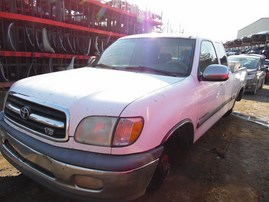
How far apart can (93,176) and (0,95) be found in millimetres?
5601

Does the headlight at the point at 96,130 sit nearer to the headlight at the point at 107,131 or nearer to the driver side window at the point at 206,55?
the headlight at the point at 107,131

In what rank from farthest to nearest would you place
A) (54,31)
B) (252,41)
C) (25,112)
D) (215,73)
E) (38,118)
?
(252,41) → (54,31) → (215,73) → (25,112) → (38,118)

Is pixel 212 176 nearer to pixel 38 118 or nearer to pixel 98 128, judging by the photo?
pixel 98 128

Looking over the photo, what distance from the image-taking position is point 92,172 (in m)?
1.72

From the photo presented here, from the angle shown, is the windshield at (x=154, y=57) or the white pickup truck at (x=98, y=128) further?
the windshield at (x=154, y=57)

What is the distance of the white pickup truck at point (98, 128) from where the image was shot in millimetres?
1779

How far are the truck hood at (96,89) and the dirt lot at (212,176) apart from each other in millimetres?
1069

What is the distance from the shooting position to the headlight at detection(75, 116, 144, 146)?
5.92 ft

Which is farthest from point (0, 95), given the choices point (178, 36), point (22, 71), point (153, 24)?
point (153, 24)

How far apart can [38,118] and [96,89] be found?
0.54m

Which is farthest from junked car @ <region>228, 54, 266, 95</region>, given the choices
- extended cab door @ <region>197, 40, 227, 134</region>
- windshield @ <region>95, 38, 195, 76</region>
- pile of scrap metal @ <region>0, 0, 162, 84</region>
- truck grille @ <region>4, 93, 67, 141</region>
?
truck grille @ <region>4, 93, 67, 141</region>

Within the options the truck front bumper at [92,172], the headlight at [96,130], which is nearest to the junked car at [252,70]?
the truck front bumper at [92,172]

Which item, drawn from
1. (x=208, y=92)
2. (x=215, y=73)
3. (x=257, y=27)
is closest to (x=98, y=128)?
(x=215, y=73)

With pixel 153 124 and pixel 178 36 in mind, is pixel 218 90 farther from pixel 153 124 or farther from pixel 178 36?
pixel 153 124
